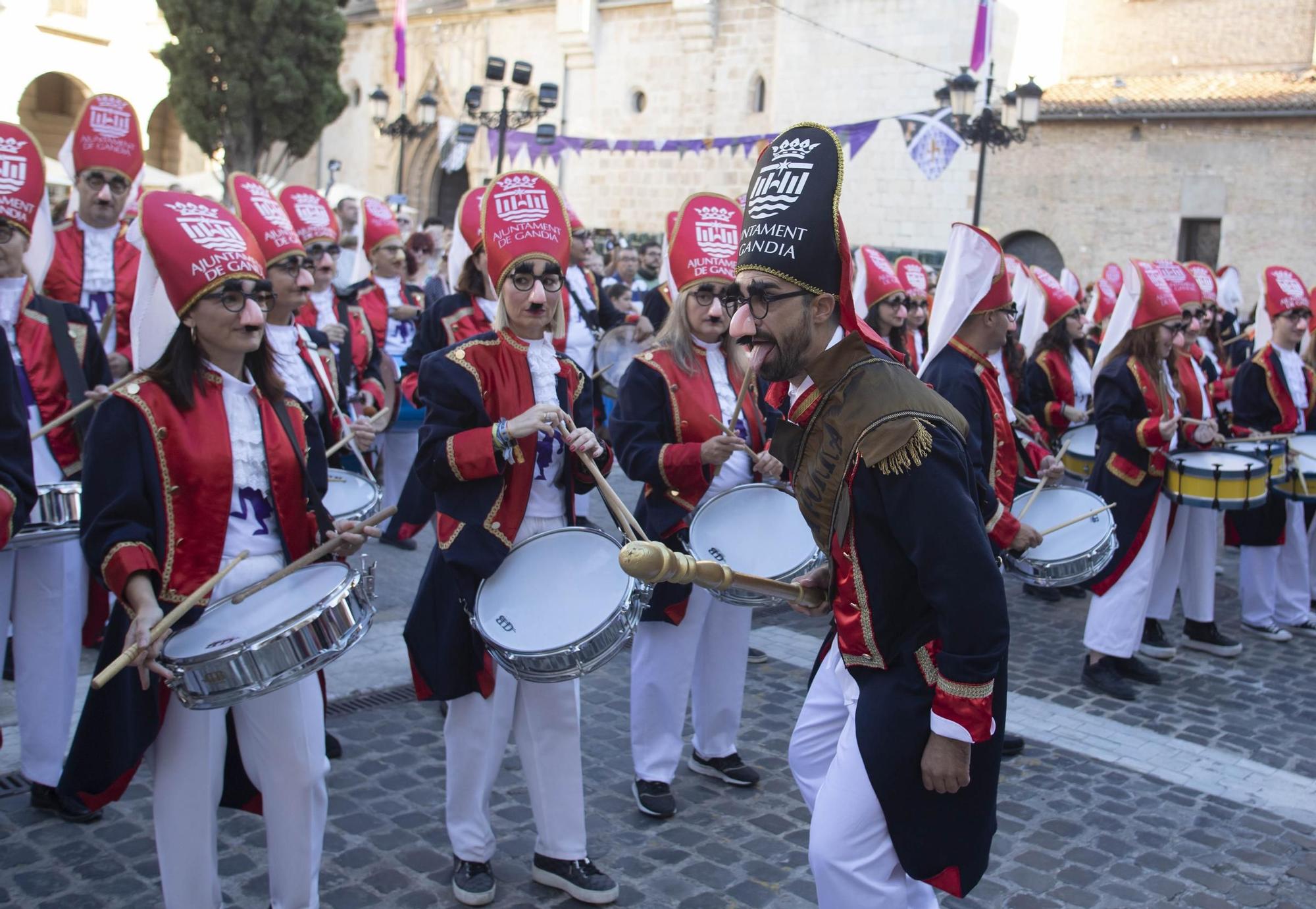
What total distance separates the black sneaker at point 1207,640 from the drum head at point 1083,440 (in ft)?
4.50

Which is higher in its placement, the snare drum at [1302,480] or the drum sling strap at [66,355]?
the drum sling strap at [66,355]

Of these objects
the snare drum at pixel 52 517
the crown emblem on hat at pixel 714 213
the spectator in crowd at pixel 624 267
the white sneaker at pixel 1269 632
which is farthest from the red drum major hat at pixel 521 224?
the spectator in crowd at pixel 624 267

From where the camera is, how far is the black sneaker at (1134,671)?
23.5ft

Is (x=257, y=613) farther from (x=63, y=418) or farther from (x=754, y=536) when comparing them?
(x=754, y=536)

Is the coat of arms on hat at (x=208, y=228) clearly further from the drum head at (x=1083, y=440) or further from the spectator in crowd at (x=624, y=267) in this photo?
the spectator in crowd at (x=624, y=267)

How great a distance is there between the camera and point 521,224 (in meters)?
4.41

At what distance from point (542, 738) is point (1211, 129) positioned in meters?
26.6

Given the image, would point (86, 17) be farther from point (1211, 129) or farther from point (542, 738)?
point (542, 738)

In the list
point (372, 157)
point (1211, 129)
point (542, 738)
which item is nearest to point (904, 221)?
point (1211, 129)

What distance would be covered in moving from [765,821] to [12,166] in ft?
13.7

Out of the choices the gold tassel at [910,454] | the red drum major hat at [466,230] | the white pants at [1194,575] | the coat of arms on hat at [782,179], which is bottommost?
the white pants at [1194,575]

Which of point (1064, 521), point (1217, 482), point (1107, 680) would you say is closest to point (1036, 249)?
point (1217, 482)

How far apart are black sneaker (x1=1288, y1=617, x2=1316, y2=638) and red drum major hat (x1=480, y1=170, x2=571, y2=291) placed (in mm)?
6640

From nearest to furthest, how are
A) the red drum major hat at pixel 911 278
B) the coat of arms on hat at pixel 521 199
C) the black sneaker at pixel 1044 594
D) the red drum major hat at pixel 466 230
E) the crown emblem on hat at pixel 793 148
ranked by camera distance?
the crown emblem on hat at pixel 793 148, the coat of arms on hat at pixel 521 199, the red drum major hat at pixel 466 230, the black sneaker at pixel 1044 594, the red drum major hat at pixel 911 278
